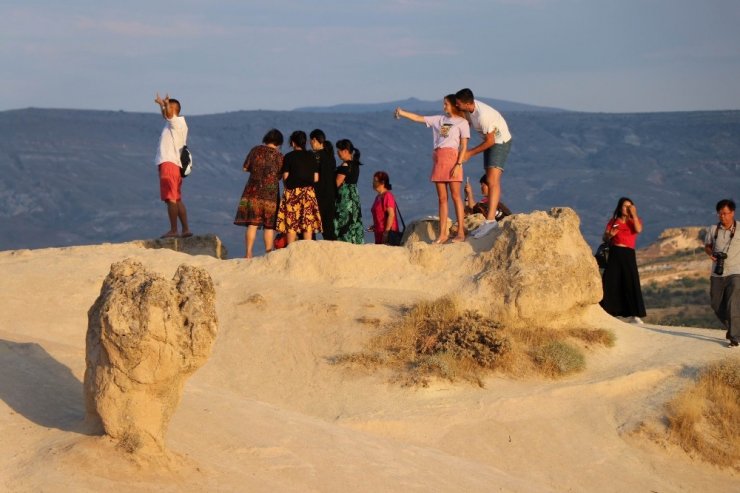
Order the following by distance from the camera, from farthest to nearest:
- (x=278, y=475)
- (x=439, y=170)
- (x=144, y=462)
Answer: (x=439, y=170) < (x=278, y=475) < (x=144, y=462)

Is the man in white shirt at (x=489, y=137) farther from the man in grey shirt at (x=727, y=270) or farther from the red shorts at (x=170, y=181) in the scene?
the red shorts at (x=170, y=181)

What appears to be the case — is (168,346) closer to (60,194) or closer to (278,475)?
(278,475)

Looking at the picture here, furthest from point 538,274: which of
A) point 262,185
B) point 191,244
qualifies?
point 191,244

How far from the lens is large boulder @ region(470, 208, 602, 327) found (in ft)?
35.0

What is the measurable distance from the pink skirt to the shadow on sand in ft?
15.4

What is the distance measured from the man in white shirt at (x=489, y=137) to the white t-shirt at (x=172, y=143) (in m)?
3.35

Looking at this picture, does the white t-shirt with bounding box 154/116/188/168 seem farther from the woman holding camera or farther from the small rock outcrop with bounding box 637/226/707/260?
the small rock outcrop with bounding box 637/226/707/260

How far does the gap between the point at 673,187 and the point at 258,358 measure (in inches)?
5528

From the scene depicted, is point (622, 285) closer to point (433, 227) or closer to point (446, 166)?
point (433, 227)

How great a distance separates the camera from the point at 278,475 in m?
6.80

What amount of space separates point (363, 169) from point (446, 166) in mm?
142304

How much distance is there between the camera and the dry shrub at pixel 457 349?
9.98 meters

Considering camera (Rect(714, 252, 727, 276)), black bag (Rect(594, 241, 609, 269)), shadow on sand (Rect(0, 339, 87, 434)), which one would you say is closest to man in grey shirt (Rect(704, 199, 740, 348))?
camera (Rect(714, 252, 727, 276))

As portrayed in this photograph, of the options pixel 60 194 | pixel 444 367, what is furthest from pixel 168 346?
pixel 60 194
